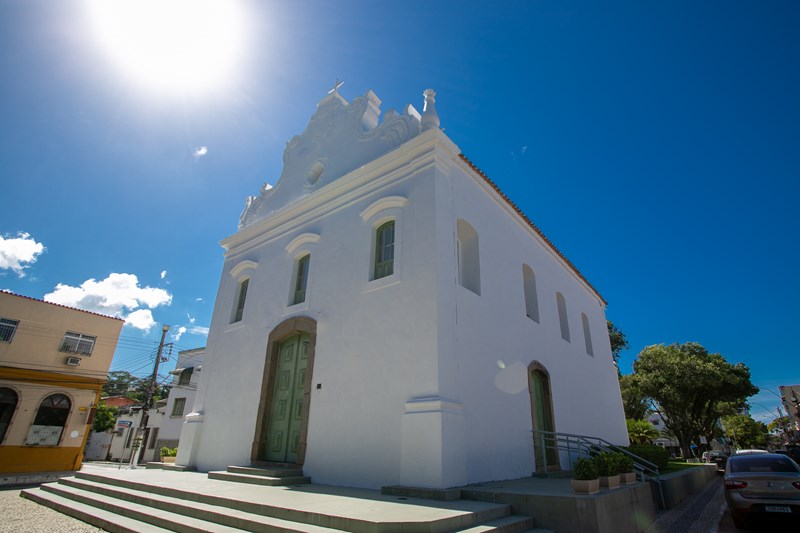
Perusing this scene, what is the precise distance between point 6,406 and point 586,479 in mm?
25003

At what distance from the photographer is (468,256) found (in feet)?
31.9

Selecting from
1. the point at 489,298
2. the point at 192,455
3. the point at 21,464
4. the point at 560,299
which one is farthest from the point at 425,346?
the point at 21,464

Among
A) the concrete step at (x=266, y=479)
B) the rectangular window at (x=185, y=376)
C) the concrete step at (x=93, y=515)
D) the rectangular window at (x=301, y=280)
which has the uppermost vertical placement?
the rectangular window at (x=301, y=280)

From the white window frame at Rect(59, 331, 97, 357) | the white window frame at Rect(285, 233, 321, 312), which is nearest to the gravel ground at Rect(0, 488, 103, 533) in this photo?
the white window frame at Rect(285, 233, 321, 312)

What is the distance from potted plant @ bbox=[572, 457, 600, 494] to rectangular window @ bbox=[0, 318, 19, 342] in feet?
85.1

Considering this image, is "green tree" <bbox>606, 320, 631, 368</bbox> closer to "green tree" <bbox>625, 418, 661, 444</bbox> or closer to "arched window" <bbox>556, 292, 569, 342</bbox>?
"green tree" <bbox>625, 418, 661, 444</bbox>

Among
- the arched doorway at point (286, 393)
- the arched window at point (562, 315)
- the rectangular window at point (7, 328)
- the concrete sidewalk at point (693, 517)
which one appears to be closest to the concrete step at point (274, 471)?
the arched doorway at point (286, 393)

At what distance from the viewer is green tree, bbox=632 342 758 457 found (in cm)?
2647

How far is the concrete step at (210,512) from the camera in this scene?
4.61m

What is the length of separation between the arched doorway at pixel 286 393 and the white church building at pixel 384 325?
42mm

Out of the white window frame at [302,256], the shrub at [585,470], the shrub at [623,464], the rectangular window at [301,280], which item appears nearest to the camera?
the shrub at [585,470]

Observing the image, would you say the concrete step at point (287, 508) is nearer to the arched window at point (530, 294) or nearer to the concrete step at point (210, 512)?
the concrete step at point (210, 512)

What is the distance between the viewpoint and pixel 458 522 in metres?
4.68

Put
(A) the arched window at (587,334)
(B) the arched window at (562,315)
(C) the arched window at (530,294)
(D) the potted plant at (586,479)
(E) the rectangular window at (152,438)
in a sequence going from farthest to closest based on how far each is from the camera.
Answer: (E) the rectangular window at (152,438) → (A) the arched window at (587,334) → (B) the arched window at (562,315) → (C) the arched window at (530,294) → (D) the potted plant at (586,479)
